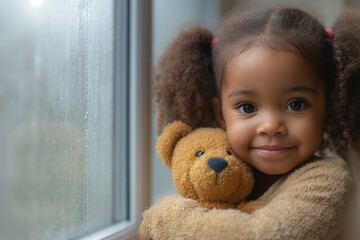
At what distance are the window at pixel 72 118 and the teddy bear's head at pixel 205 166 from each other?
170 millimetres

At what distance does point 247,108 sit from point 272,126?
63mm

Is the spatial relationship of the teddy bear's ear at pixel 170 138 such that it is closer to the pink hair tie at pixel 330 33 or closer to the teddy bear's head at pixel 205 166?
the teddy bear's head at pixel 205 166

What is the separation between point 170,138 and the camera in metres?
0.87

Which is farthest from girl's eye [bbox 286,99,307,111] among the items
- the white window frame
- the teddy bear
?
the white window frame

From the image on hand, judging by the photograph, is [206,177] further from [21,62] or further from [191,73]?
[21,62]

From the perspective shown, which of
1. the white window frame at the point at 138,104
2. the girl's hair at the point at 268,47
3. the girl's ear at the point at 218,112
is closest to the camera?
the girl's hair at the point at 268,47

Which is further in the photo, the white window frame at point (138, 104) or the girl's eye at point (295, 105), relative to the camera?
the white window frame at point (138, 104)

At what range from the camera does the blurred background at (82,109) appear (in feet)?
2.43

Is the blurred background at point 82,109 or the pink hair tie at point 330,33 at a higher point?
the pink hair tie at point 330,33

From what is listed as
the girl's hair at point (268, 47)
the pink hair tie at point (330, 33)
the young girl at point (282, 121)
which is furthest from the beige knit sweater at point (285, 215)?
the pink hair tie at point (330, 33)

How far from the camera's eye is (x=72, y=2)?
85 centimetres

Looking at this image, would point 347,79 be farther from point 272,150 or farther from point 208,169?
point 208,169

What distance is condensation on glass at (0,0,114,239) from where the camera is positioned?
2.38 feet

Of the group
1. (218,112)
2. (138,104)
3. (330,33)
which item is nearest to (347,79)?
(330,33)
